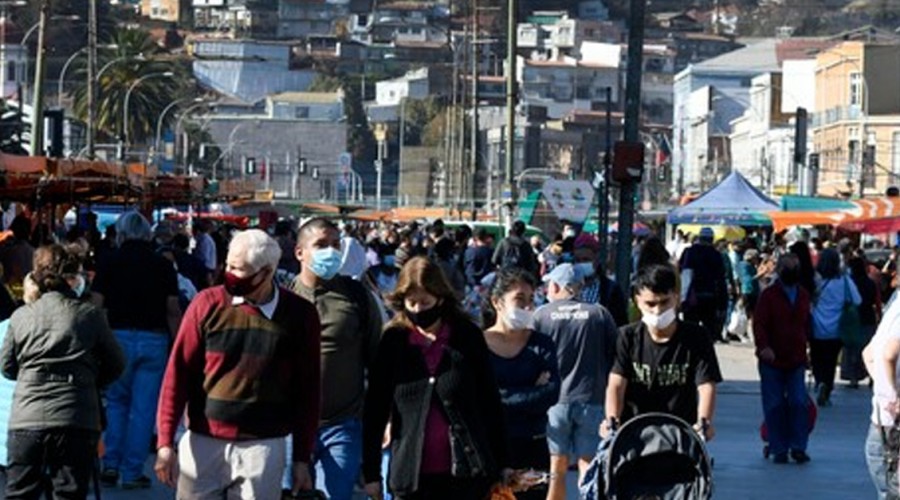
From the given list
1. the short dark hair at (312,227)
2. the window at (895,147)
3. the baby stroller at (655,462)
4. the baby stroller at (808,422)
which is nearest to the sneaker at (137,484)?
the short dark hair at (312,227)

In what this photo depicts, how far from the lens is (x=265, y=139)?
643 feet

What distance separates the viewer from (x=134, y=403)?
16.1 m

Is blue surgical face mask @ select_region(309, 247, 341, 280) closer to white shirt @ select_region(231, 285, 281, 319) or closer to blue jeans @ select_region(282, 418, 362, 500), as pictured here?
blue jeans @ select_region(282, 418, 362, 500)

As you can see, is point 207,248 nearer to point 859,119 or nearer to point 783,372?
point 783,372

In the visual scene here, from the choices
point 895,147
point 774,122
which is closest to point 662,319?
point 895,147

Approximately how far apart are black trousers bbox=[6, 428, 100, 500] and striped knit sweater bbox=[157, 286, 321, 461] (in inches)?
84.9

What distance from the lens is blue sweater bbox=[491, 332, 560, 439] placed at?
11695 mm

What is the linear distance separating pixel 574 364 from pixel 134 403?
328 centimetres

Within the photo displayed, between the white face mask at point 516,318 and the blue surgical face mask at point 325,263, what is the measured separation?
84 centimetres

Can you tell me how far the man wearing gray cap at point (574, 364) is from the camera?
14.1m

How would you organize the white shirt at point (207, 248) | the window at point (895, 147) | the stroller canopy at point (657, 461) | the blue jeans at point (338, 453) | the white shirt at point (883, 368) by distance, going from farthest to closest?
the window at point (895, 147) < the white shirt at point (207, 248) < the blue jeans at point (338, 453) < the white shirt at point (883, 368) < the stroller canopy at point (657, 461)

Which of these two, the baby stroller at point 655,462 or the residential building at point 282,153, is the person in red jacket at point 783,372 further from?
the residential building at point 282,153

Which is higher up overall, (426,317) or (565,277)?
(426,317)

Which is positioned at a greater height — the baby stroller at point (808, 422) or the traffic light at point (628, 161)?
the traffic light at point (628, 161)
